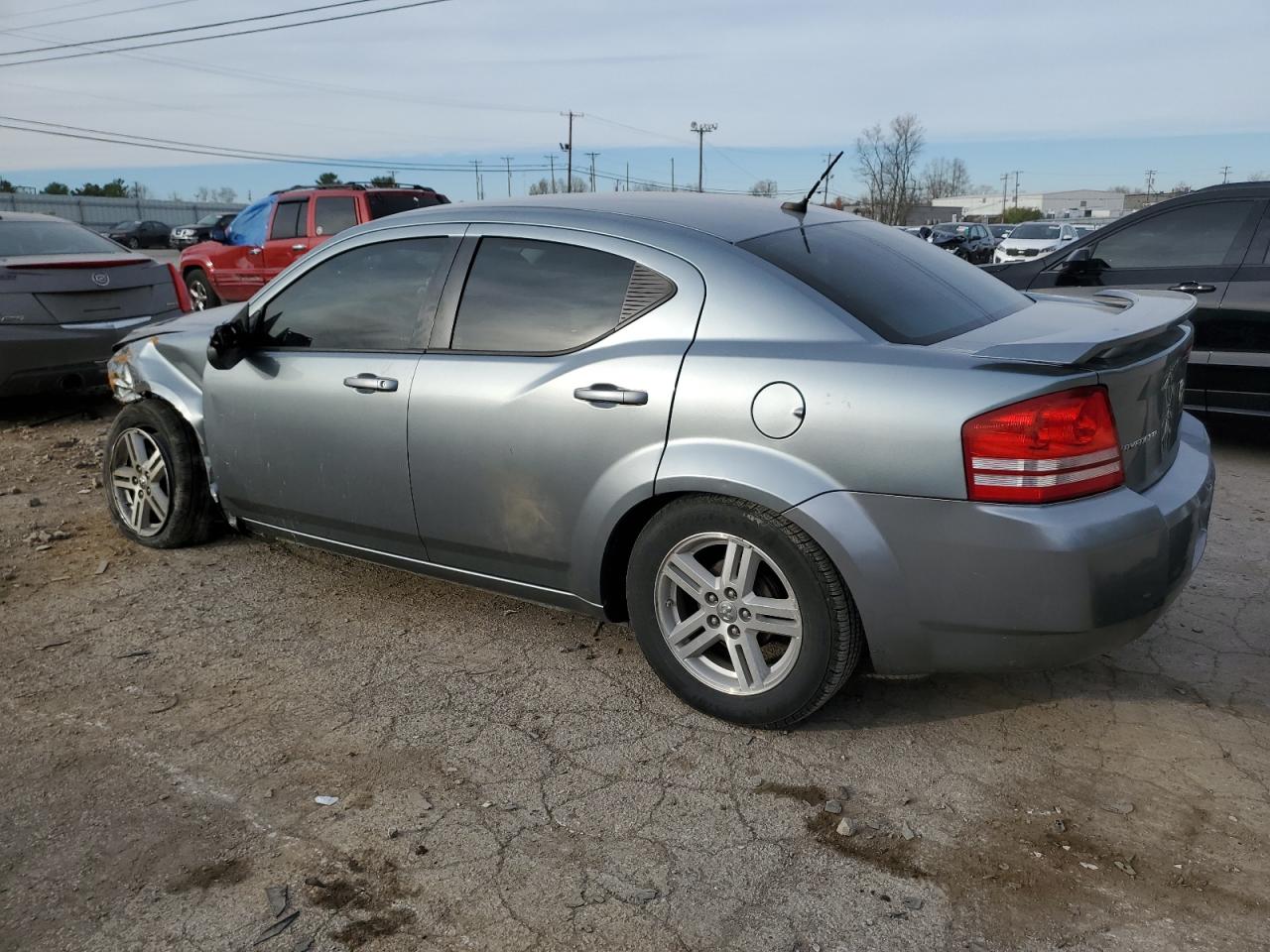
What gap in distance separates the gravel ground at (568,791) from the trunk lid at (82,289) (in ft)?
12.8

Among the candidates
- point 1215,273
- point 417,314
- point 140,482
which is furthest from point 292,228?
point 1215,273

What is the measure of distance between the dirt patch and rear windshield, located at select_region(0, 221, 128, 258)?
672cm

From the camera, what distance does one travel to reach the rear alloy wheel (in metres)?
14.9

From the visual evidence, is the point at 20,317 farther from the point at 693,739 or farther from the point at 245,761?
the point at 693,739

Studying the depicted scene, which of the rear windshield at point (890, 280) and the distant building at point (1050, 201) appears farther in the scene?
the distant building at point (1050, 201)

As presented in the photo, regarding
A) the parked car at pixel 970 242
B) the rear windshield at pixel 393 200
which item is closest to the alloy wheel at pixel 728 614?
the rear windshield at pixel 393 200

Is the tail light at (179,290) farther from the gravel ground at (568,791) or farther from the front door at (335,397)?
the gravel ground at (568,791)

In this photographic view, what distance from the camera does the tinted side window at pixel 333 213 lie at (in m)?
12.9

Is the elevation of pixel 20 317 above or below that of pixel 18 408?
above

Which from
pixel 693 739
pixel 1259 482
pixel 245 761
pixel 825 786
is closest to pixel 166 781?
pixel 245 761

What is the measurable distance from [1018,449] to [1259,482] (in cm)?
438

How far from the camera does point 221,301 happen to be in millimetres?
15000

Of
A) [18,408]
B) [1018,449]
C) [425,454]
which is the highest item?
[1018,449]

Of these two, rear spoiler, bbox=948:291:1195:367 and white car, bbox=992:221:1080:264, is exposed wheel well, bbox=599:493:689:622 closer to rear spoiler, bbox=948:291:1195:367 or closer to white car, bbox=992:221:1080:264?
rear spoiler, bbox=948:291:1195:367
